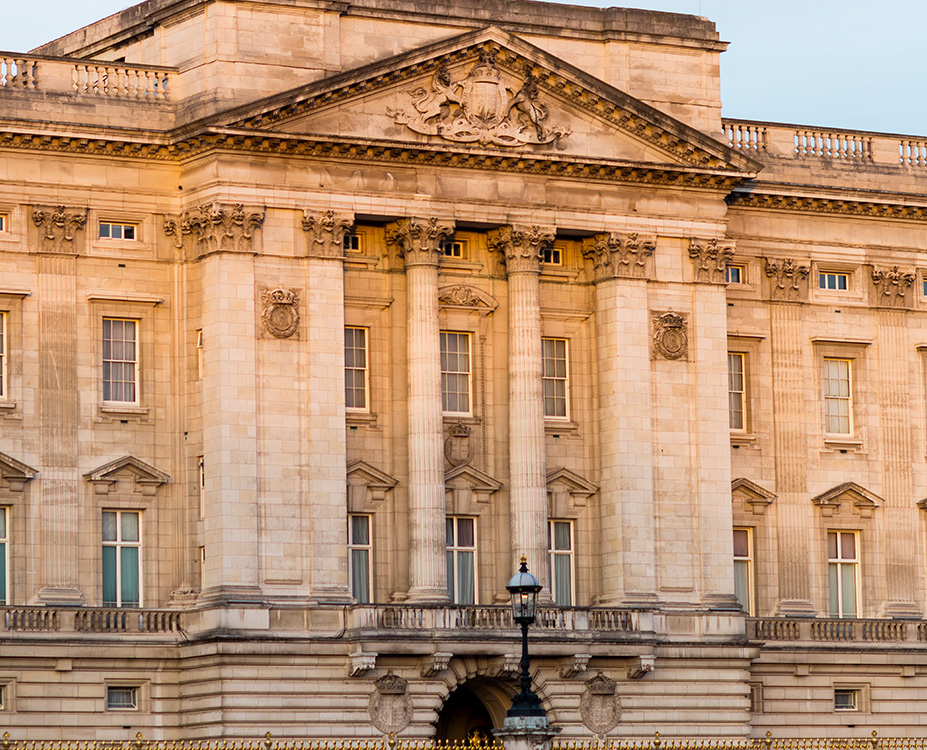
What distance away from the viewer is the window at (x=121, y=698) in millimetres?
62500

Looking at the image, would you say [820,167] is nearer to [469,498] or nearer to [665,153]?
[665,153]

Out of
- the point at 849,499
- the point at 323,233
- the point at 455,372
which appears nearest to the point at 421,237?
the point at 323,233

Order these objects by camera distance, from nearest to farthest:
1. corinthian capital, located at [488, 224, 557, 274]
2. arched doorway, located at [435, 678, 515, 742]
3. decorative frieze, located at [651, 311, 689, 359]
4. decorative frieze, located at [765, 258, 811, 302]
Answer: arched doorway, located at [435, 678, 515, 742] → corinthian capital, located at [488, 224, 557, 274] → decorative frieze, located at [651, 311, 689, 359] → decorative frieze, located at [765, 258, 811, 302]

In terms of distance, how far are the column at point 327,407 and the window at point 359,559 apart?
46.2 inches

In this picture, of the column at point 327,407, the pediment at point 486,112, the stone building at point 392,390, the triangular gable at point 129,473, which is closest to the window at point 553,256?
the stone building at point 392,390

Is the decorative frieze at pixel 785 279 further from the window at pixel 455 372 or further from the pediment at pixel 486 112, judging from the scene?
the window at pixel 455 372

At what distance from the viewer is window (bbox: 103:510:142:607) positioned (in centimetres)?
6322

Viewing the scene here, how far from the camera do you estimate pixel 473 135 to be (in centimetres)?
6575

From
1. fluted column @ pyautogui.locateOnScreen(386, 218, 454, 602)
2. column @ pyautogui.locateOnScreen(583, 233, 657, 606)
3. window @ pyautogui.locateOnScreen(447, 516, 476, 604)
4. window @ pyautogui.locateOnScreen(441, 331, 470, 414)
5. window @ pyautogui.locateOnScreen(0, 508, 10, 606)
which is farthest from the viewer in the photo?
column @ pyautogui.locateOnScreen(583, 233, 657, 606)

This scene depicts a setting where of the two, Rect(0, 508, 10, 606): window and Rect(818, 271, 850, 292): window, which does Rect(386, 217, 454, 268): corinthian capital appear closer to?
Rect(0, 508, 10, 606): window

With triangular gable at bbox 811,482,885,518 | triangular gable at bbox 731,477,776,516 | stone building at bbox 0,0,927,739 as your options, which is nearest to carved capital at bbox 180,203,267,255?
stone building at bbox 0,0,927,739

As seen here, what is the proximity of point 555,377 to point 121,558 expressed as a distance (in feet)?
39.9

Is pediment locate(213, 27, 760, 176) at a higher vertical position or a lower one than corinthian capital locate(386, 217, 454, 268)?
higher

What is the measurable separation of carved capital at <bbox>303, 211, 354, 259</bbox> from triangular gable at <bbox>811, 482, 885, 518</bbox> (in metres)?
16.1
